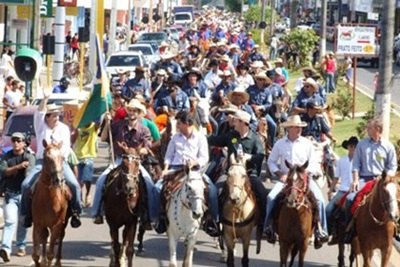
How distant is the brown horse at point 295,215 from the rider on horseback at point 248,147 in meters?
0.77

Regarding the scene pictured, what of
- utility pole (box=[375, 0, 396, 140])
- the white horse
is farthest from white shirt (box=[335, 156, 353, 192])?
utility pole (box=[375, 0, 396, 140])

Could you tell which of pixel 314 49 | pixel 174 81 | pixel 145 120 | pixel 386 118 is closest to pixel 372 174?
pixel 145 120

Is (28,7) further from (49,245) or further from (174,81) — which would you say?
(49,245)

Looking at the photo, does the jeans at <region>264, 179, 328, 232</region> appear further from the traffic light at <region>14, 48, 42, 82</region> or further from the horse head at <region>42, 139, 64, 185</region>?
the traffic light at <region>14, 48, 42, 82</region>

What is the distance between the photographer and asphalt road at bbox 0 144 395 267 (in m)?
16.6

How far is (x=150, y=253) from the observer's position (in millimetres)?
17312

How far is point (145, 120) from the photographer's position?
1834cm

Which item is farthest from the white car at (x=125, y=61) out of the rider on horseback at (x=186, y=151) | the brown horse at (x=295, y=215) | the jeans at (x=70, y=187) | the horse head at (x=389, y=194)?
the horse head at (x=389, y=194)

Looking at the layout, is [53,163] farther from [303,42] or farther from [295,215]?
[303,42]

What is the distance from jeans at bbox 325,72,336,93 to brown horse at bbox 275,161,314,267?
97.8 feet

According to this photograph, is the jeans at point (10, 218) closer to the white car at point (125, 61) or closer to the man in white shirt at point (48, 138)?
the man in white shirt at point (48, 138)

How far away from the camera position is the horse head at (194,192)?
47.1 ft

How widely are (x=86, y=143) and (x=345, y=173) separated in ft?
19.2

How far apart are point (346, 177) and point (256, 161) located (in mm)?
1704
